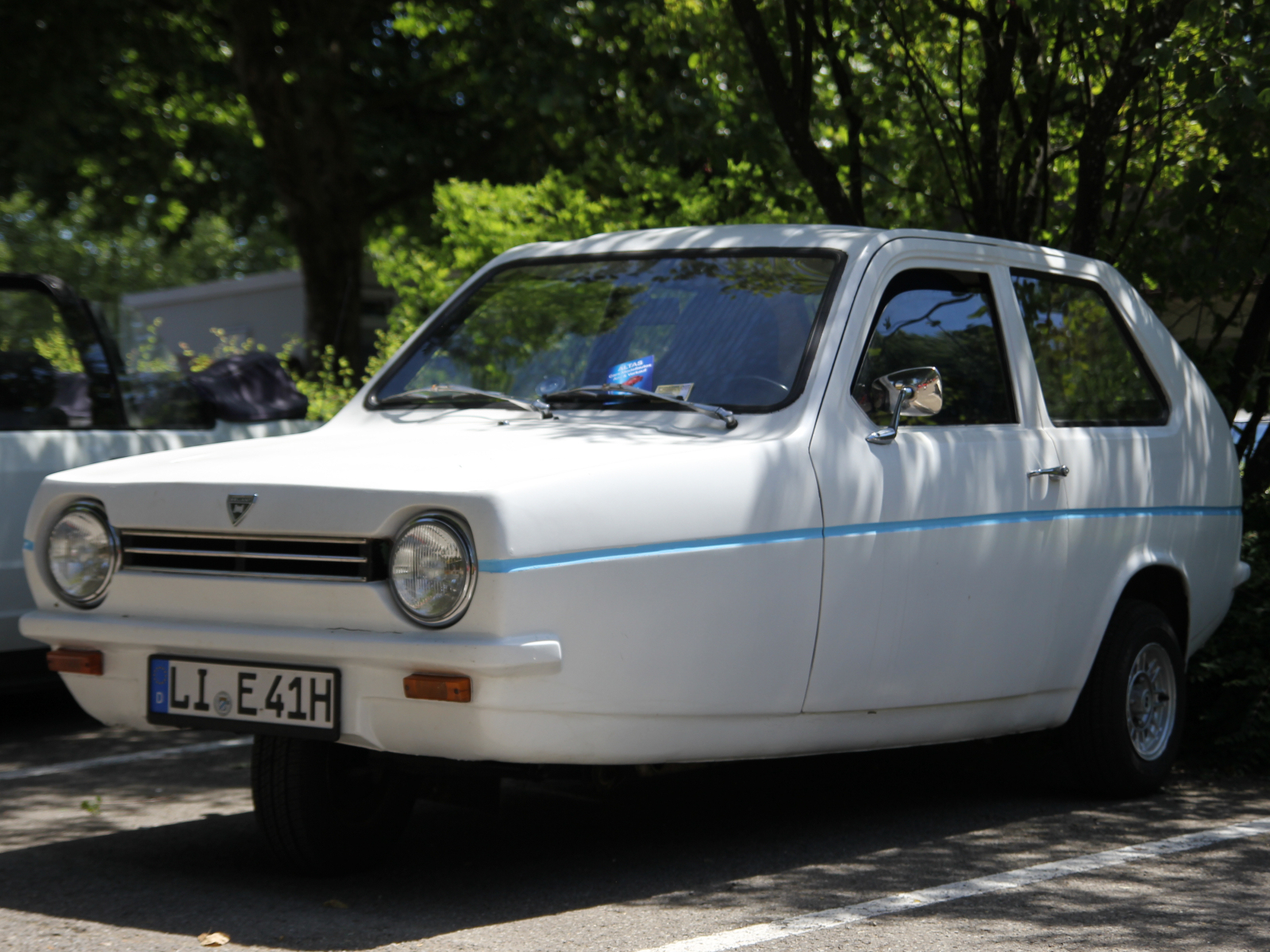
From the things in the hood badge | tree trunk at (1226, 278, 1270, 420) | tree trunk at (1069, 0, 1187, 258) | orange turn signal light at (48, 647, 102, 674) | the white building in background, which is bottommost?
orange turn signal light at (48, 647, 102, 674)

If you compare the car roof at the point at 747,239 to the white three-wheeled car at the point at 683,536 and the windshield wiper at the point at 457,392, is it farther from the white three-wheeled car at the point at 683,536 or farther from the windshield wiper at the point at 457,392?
the windshield wiper at the point at 457,392

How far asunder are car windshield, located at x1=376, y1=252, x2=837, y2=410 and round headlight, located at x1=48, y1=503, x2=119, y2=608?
1.22 m

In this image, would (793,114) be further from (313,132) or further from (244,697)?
(313,132)

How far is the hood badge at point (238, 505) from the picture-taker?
3.98 m

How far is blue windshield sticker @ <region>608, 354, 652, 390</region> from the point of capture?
15.7 feet

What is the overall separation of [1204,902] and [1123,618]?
Result: 1411 mm

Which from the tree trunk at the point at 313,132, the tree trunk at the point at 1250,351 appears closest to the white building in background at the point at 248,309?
the tree trunk at the point at 313,132

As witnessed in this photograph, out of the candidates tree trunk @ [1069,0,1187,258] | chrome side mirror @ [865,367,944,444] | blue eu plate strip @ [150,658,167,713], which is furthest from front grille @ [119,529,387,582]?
tree trunk @ [1069,0,1187,258]

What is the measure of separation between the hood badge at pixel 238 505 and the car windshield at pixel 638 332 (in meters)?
1.15

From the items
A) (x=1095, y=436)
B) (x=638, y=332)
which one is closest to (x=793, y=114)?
(x=1095, y=436)

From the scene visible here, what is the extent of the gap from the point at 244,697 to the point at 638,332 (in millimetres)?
1761

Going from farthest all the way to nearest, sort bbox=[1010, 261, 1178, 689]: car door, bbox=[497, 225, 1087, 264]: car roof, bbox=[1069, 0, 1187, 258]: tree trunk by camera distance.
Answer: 1. bbox=[1069, 0, 1187, 258]: tree trunk
2. bbox=[1010, 261, 1178, 689]: car door
3. bbox=[497, 225, 1087, 264]: car roof

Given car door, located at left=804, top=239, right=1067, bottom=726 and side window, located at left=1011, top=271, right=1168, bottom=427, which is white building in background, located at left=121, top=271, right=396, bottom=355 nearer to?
side window, located at left=1011, top=271, right=1168, bottom=427

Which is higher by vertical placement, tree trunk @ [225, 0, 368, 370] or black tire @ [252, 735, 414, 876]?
tree trunk @ [225, 0, 368, 370]
